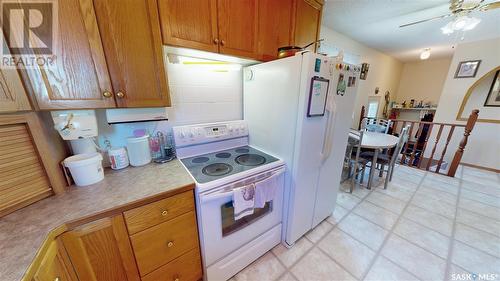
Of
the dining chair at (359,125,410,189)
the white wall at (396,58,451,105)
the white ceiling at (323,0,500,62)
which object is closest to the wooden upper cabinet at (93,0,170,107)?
the white ceiling at (323,0,500,62)

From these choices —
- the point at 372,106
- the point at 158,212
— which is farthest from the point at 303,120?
the point at 372,106

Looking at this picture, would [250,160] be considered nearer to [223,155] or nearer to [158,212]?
[223,155]

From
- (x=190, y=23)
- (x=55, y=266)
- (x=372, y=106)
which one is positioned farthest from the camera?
(x=372, y=106)

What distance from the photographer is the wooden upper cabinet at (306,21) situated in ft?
5.15

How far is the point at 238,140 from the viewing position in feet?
5.94

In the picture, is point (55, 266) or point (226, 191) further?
point (226, 191)

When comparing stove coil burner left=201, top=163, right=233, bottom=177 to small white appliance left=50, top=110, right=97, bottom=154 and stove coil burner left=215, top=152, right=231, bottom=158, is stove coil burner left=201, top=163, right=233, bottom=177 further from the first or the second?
small white appliance left=50, top=110, right=97, bottom=154

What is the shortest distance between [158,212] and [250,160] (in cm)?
76

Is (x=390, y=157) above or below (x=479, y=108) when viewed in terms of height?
below

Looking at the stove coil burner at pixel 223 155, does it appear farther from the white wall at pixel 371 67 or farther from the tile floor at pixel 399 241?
the white wall at pixel 371 67

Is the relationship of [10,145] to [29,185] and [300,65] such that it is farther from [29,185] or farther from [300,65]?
[300,65]

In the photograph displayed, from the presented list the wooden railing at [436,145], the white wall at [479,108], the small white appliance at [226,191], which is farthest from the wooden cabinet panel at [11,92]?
the white wall at [479,108]

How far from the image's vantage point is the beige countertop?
59 centimetres

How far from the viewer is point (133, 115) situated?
3.85ft
